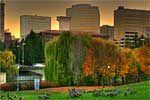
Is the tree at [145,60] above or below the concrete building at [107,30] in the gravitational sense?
below

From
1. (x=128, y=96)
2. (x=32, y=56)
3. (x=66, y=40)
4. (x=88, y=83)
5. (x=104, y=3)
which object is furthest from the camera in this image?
(x=32, y=56)

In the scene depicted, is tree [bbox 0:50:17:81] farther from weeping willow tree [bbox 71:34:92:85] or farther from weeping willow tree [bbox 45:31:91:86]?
weeping willow tree [bbox 71:34:92:85]

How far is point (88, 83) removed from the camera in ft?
32.4

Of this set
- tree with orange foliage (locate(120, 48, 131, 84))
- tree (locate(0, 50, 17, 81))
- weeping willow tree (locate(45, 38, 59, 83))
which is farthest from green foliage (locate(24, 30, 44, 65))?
tree with orange foliage (locate(120, 48, 131, 84))

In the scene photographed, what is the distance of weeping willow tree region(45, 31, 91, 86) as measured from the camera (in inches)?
392

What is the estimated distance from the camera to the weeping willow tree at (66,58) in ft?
32.6

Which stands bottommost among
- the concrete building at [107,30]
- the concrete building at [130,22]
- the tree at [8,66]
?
the tree at [8,66]

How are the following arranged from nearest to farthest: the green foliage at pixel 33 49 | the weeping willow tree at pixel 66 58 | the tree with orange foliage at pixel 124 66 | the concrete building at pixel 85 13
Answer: the concrete building at pixel 85 13, the weeping willow tree at pixel 66 58, the tree with orange foliage at pixel 124 66, the green foliage at pixel 33 49

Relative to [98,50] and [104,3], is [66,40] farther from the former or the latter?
[104,3]

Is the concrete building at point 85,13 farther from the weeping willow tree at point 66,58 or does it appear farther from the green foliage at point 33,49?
the green foliage at point 33,49

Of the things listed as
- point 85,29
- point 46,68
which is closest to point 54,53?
point 46,68

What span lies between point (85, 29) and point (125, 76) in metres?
2.98

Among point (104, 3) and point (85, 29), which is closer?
point (104, 3)

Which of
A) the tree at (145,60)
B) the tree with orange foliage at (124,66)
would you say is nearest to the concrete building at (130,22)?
the tree at (145,60)
